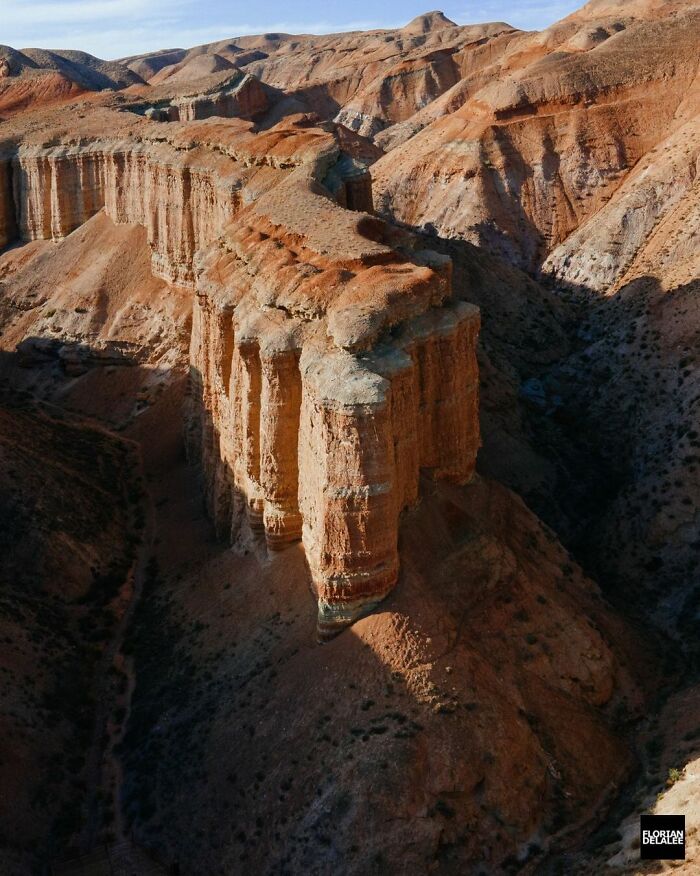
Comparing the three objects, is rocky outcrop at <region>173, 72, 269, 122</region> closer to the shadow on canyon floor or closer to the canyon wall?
the canyon wall

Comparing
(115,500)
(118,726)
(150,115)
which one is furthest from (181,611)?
(150,115)

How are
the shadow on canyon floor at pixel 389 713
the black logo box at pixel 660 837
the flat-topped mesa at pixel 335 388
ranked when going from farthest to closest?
the flat-topped mesa at pixel 335 388 → the shadow on canyon floor at pixel 389 713 → the black logo box at pixel 660 837

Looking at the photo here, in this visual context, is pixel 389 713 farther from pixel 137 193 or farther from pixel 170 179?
pixel 137 193

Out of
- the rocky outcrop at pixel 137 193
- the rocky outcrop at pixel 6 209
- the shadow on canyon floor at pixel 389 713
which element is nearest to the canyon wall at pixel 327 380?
the shadow on canyon floor at pixel 389 713

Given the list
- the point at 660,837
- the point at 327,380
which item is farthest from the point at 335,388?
the point at 660,837

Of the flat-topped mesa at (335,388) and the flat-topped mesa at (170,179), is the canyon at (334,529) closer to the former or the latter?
the flat-topped mesa at (335,388)

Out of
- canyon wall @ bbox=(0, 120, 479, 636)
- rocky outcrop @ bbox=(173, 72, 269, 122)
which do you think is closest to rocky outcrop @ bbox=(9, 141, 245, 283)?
canyon wall @ bbox=(0, 120, 479, 636)
